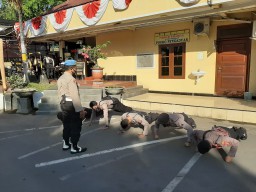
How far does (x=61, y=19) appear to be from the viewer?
39.9 feet

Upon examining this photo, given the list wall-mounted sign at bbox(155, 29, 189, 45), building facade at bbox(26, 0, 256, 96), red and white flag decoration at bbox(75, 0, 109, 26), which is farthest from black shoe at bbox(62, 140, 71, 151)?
red and white flag decoration at bbox(75, 0, 109, 26)

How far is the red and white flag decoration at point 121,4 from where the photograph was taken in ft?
31.1

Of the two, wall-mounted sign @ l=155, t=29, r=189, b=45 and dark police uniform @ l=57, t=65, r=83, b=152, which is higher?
wall-mounted sign @ l=155, t=29, r=189, b=45

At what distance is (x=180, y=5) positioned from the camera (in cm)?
808

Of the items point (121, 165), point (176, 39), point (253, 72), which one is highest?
point (176, 39)

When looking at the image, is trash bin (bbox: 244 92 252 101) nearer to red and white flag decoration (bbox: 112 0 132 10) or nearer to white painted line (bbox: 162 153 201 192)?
white painted line (bbox: 162 153 201 192)

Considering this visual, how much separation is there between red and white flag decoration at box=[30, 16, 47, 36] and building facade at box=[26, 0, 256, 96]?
2.08 ft

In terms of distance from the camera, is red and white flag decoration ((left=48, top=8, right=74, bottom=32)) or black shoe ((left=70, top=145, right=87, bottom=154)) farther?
red and white flag decoration ((left=48, top=8, right=74, bottom=32))

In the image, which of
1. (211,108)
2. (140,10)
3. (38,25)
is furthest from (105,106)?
(38,25)

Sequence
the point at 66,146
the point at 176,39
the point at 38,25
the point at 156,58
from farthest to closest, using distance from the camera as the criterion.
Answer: the point at 38,25
the point at 156,58
the point at 176,39
the point at 66,146

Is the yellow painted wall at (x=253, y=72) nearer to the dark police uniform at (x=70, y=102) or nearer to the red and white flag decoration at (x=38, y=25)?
the dark police uniform at (x=70, y=102)

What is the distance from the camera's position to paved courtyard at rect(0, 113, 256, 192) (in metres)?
3.43

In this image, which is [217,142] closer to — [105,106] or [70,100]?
[70,100]

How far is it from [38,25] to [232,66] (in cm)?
1048
